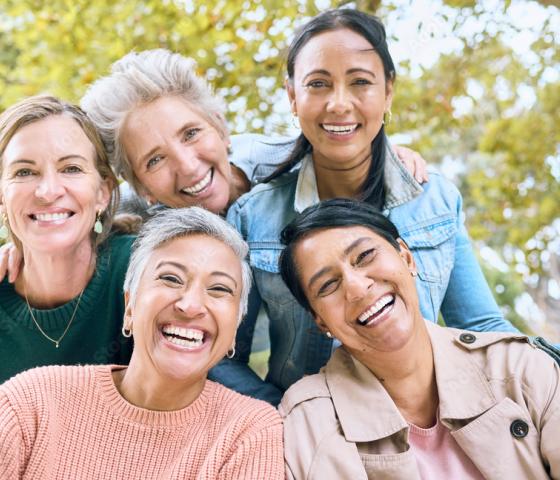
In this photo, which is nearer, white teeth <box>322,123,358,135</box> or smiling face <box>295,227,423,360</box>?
smiling face <box>295,227,423,360</box>

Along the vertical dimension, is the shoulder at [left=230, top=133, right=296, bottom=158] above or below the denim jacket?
above

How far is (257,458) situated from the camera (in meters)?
2.16

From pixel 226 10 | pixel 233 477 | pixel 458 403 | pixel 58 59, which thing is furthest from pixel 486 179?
pixel 233 477

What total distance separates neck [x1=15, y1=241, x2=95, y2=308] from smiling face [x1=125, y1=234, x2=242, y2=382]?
1.93ft

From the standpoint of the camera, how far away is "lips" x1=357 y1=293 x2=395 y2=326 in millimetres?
2309

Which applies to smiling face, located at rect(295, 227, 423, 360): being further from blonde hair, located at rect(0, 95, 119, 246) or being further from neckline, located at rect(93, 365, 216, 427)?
blonde hair, located at rect(0, 95, 119, 246)

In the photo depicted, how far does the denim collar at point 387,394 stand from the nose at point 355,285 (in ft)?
0.98

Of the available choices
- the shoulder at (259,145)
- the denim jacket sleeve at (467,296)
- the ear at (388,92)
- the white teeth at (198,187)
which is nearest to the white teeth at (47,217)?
the white teeth at (198,187)

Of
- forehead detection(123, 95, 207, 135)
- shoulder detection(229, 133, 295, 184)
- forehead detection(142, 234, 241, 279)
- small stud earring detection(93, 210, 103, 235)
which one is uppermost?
forehead detection(123, 95, 207, 135)

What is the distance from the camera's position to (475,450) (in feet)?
7.27

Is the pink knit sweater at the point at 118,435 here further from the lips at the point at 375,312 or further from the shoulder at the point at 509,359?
the shoulder at the point at 509,359

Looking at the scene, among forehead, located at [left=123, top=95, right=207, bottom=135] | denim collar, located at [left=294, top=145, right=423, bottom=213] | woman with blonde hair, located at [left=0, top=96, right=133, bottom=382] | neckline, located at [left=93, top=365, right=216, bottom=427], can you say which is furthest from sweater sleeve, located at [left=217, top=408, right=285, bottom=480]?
forehead, located at [left=123, top=95, right=207, bottom=135]

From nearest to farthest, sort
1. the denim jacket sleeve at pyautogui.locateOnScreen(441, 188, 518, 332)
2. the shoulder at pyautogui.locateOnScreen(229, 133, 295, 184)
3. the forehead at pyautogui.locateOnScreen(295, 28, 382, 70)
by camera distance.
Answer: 1. the forehead at pyautogui.locateOnScreen(295, 28, 382, 70)
2. the denim jacket sleeve at pyautogui.locateOnScreen(441, 188, 518, 332)
3. the shoulder at pyautogui.locateOnScreen(229, 133, 295, 184)

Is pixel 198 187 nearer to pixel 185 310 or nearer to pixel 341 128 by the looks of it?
pixel 341 128
